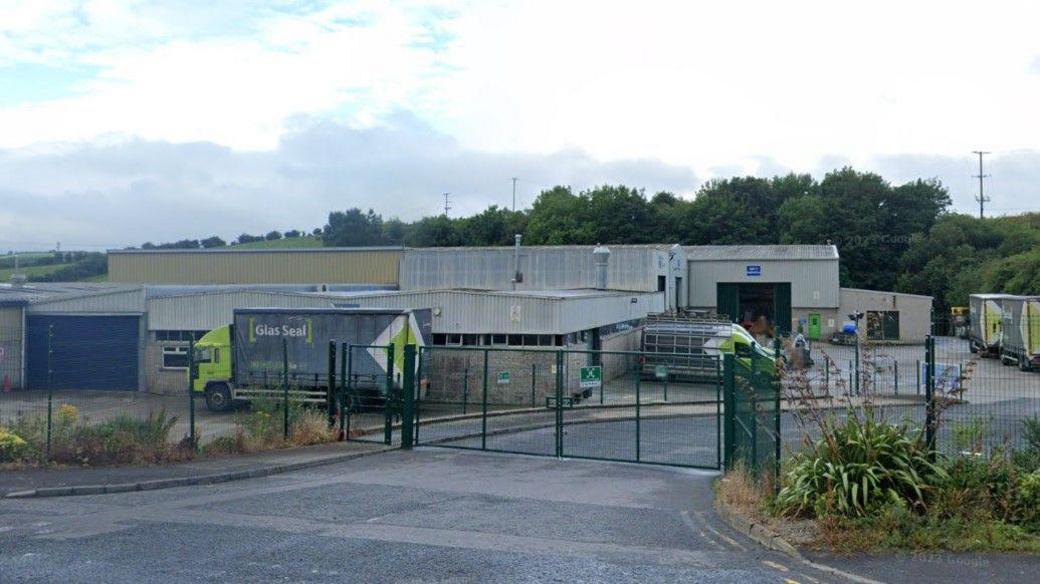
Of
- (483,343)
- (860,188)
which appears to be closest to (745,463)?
(483,343)

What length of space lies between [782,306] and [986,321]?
2014 cm

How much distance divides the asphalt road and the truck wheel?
16940 millimetres

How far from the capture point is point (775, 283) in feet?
215

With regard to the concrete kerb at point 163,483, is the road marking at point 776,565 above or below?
above

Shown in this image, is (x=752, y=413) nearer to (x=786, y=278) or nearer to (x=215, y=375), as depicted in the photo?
(x=215, y=375)

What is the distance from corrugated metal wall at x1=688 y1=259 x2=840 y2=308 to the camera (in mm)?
64062

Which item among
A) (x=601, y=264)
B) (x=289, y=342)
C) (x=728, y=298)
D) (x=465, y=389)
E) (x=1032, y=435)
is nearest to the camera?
(x=1032, y=435)

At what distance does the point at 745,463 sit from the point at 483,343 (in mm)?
21145

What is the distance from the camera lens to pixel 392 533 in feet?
35.4

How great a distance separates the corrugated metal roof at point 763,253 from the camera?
213 feet

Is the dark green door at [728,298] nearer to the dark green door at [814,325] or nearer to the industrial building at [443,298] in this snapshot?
the industrial building at [443,298]

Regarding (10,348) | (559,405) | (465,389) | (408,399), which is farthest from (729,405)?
(10,348)

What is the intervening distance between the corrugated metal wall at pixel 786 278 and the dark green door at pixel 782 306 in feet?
1.36

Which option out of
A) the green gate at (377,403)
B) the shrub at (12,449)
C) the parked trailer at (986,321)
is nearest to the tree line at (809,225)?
the parked trailer at (986,321)
